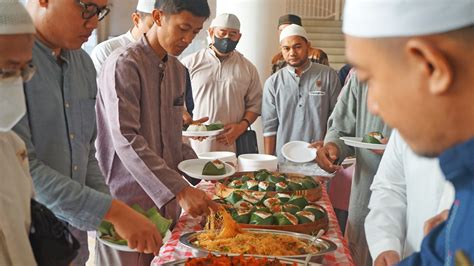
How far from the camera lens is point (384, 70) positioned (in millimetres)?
646

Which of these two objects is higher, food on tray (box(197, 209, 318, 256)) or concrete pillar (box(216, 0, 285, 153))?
food on tray (box(197, 209, 318, 256))

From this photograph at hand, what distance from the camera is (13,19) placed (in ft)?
3.86

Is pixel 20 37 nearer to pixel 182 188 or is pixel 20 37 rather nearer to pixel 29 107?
pixel 29 107

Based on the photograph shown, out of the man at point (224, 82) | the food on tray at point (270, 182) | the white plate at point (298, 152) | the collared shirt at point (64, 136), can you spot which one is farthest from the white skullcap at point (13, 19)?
the man at point (224, 82)

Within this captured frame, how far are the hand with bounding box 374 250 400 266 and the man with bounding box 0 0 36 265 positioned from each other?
0.79 m

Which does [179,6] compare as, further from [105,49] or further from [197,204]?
[105,49]

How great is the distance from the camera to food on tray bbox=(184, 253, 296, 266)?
1.45m

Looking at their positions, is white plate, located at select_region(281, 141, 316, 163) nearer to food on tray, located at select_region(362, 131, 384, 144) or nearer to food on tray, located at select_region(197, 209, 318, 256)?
food on tray, located at select_region(362, 131, 384, 144)

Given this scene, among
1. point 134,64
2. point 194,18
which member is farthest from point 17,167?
point 194,18

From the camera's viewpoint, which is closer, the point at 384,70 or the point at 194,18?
the point at 384,70

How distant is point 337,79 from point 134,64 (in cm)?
230

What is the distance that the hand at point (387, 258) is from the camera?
1.49 metres

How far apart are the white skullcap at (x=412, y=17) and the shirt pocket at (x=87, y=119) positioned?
45.6 inches

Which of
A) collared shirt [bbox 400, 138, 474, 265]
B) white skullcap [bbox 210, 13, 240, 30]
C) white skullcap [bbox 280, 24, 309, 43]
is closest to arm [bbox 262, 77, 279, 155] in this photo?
white skullcap [bbox 280, 24, 309, 43]
